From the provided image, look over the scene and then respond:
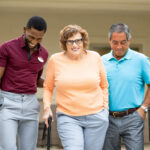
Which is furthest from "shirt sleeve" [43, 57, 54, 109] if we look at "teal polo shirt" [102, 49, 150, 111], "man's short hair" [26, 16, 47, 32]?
"teal polo shirt" [102, 49, 150, 111]

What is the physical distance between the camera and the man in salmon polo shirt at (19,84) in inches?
110

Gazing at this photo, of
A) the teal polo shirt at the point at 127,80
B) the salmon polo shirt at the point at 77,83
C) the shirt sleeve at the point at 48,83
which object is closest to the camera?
the salmon polo shirt at the point at 77,83

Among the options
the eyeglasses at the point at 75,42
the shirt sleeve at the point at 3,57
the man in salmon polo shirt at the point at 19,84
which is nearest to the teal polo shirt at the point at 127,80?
the eyeglasses at the point at 75,42

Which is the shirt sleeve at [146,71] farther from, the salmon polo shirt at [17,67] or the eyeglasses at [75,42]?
the salmon polo shirt at [17,67]

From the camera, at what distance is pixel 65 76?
105 inches

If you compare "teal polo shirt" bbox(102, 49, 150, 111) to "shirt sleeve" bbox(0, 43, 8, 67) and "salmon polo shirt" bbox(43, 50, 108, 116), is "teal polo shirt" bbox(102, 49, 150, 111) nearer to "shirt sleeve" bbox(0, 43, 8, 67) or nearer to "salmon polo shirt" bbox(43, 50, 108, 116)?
"salmon polo shirt" bbox(43, 50, 108, 116)

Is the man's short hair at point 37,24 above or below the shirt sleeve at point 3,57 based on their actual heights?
above

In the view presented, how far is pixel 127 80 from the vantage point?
2.94m

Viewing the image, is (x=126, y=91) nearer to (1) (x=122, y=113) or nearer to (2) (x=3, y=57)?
(1) (x=122, y=113)

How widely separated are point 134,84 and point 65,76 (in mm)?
663

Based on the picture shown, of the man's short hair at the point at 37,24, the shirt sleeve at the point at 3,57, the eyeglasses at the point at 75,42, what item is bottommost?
the shirt sleeve at the point at 3,57

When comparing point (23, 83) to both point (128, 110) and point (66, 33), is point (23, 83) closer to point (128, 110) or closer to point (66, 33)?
point (66, 33)

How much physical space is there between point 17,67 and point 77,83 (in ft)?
1.85

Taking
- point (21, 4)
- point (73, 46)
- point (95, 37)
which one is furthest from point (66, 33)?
point (95, 37)
